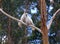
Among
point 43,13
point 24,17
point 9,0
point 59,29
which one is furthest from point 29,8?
point 43,13

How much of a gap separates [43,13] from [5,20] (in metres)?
7.66

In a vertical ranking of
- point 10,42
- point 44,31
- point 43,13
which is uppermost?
point 10,42

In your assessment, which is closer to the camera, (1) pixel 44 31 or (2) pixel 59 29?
(1) pixel 44 31

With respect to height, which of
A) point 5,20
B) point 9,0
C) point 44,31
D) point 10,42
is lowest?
point 44,31

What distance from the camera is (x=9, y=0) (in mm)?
12320

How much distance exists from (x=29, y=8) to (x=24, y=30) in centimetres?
121

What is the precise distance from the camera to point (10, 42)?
12484 millimetres

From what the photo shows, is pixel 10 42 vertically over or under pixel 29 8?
under

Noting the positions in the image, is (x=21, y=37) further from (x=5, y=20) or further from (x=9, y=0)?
(x=9, y=0)

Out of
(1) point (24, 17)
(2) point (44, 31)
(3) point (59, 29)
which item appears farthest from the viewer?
(3) point (59, 29)

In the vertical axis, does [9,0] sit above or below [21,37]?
above

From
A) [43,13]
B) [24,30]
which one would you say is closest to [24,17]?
[43,13]

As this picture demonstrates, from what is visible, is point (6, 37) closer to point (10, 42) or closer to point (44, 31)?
point (10, 42)

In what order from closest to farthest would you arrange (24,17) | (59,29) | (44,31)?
(44,31) < (24,17) < (59,29)
